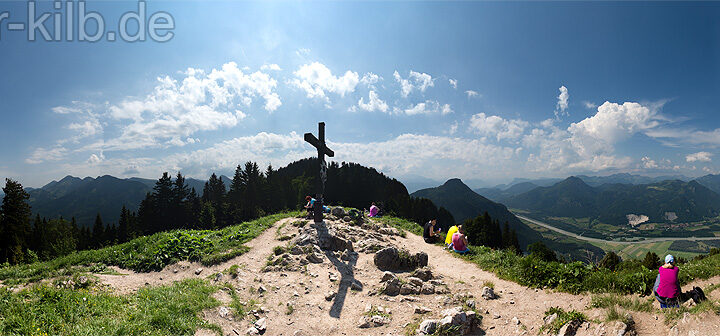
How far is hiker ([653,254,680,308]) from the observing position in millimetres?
7062

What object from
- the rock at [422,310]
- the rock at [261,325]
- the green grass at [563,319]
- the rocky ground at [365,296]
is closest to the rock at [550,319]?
the green grass at [563,319]

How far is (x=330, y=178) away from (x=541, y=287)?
69.0 metres

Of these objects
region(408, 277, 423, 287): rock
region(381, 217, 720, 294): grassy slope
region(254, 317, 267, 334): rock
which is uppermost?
region(381, 217, 720, 294): grassy slope

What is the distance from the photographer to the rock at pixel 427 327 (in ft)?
25.1

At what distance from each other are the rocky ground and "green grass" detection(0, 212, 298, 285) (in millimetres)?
653

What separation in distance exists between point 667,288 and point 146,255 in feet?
67.5

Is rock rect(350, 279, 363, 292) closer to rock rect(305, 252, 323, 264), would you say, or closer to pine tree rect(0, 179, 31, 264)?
rock rect(305, 252, 323, 264)

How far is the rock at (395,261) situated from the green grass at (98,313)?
315 inches

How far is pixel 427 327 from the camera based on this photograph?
7699 mm

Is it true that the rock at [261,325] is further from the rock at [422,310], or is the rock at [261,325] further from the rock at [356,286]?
the rock at [422,310]

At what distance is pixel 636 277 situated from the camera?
27.8 feet

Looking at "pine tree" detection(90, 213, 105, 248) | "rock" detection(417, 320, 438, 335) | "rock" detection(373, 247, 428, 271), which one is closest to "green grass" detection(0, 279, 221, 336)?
"rock" detection(417, 320, 438, 335)

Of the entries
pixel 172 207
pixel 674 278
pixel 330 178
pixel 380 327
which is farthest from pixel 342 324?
pixel 330 178

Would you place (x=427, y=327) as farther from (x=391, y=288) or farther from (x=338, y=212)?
(x=338, y=212)
